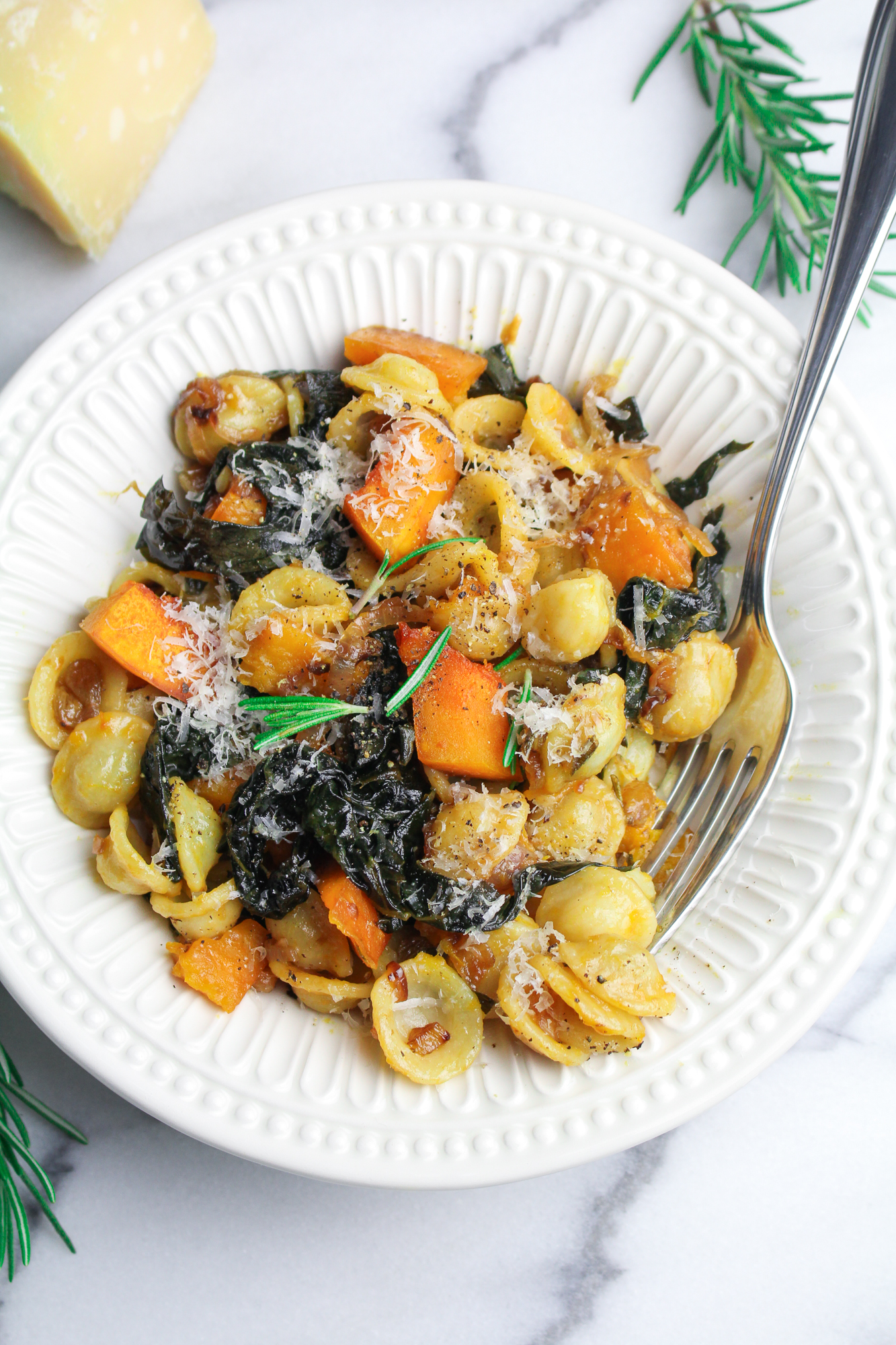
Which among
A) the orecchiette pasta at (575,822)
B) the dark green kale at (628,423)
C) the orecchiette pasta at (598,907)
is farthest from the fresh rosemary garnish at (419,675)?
the dark green kale at (628,423)

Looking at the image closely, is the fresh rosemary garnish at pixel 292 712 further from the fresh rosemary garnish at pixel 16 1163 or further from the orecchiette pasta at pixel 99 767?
the fresh rosemary garnish at pixel 16 1163

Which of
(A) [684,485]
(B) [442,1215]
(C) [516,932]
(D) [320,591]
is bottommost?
(B) [442,1215]

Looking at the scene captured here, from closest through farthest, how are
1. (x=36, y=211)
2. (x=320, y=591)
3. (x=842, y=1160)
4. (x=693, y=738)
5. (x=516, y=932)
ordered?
(x=516, y=932) < (x=320, y=591) < (x=693, y=738) < (x=842, y=1160) < (x=36, y=211)

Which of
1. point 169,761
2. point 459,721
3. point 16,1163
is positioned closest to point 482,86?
point 459,721

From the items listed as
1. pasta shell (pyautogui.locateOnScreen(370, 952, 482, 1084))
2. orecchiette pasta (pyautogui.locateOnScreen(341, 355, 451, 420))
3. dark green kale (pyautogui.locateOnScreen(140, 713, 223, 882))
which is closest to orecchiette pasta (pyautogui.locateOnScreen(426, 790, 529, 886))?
pasta shell (pyautogui.locateOnScreen(370, 952, 482, 1084))

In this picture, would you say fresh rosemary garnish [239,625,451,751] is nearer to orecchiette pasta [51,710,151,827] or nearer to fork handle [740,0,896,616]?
orecchiette pasta [51,710,151,827]

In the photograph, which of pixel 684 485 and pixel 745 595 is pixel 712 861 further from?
pixel 684 485

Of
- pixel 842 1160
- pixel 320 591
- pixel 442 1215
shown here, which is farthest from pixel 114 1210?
pixel 842 1160
